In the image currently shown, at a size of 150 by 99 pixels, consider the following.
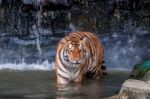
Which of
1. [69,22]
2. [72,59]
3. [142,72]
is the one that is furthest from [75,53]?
[69,22]

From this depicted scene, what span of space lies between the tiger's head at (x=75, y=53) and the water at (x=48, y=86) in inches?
15.2

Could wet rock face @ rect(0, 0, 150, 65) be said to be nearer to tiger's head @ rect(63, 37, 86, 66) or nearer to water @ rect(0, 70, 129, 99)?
water @ rect(0, 70, 129, 99)

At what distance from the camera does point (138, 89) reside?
640 cm

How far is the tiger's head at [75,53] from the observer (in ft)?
27.6

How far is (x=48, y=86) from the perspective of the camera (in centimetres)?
838

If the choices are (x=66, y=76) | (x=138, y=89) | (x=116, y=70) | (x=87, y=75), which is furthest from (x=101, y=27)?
(x=138, y=89)

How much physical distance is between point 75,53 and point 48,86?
650mm

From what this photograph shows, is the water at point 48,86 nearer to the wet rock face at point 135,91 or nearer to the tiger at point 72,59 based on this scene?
the tiger at point 72,59

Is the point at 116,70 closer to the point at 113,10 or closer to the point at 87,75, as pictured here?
the point at 87,75

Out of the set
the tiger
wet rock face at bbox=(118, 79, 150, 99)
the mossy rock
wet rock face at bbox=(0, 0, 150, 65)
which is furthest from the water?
wet rock face at bbox=(0, 0, 150, 65)

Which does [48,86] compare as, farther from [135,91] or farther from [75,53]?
[135,91]

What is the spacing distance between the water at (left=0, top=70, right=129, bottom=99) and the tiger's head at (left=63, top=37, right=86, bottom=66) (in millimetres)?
385

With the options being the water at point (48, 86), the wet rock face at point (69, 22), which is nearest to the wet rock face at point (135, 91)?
the water at point (48, 86)

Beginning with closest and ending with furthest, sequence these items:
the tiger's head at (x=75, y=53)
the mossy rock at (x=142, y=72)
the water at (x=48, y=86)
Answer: the water at (x=48, y=86), the mossy rock at (x=142, y=72), the tiger's head at (x=75, y=53)
